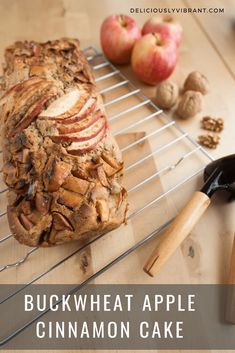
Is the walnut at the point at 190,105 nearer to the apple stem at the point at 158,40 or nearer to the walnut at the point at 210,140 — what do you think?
the walnut at the point at 210,140

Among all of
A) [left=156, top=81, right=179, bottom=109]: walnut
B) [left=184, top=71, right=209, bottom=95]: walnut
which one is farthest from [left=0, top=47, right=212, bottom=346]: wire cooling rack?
[left=184, top=71, right=209, bottom=95]: walnut

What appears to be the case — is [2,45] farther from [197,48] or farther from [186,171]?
[186,171]

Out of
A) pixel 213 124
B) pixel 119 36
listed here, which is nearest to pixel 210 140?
pixel 213 124

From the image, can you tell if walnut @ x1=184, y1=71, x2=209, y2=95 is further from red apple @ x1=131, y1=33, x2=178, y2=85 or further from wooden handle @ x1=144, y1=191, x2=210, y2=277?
wooden handle @ x1=144, y1=191, x2=210, y2=277

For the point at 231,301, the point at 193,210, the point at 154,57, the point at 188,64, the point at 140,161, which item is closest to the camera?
the point at 231,301

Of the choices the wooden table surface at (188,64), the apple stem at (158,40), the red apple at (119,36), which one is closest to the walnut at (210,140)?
the wooden table surface at (188,64)

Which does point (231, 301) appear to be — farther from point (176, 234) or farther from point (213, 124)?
point (213, 124)
